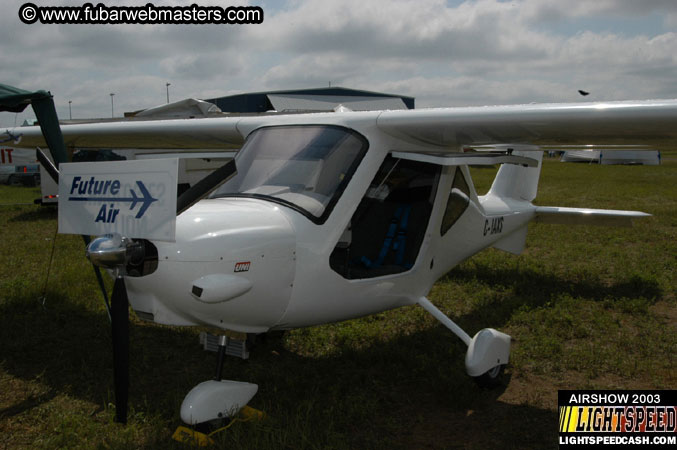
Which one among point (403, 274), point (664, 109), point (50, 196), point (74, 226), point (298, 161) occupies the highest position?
point (664, 109)

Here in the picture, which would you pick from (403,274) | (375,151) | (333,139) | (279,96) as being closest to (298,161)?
(333,139)

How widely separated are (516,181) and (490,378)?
3.37 metres

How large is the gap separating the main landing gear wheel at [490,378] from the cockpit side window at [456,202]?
1.30 m

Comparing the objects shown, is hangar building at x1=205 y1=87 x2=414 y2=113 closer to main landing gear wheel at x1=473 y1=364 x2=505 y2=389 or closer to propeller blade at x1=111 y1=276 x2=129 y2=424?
main landing gear wheel at x1=473 y1=364 x2=505 y2=389

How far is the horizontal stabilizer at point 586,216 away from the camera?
6570 mm

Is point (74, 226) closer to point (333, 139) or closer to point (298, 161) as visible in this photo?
point (298, 161)

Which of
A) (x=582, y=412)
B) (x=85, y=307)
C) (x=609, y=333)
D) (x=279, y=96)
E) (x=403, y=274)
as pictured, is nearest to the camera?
(x=582, y=412)

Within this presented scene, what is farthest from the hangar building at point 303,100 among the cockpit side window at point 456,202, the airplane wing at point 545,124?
the airplane wing at point 545,124

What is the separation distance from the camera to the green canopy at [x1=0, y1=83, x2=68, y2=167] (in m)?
4.79

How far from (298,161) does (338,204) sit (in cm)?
43

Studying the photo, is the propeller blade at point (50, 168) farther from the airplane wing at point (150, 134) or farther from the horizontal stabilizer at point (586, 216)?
the horizontal stabilizer at point (586, 216)

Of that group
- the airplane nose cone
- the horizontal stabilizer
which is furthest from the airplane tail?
the airplane nose cone

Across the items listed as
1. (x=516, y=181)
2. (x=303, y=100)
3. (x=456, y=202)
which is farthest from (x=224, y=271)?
(x=303, y=100)

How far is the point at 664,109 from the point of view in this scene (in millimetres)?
3504
